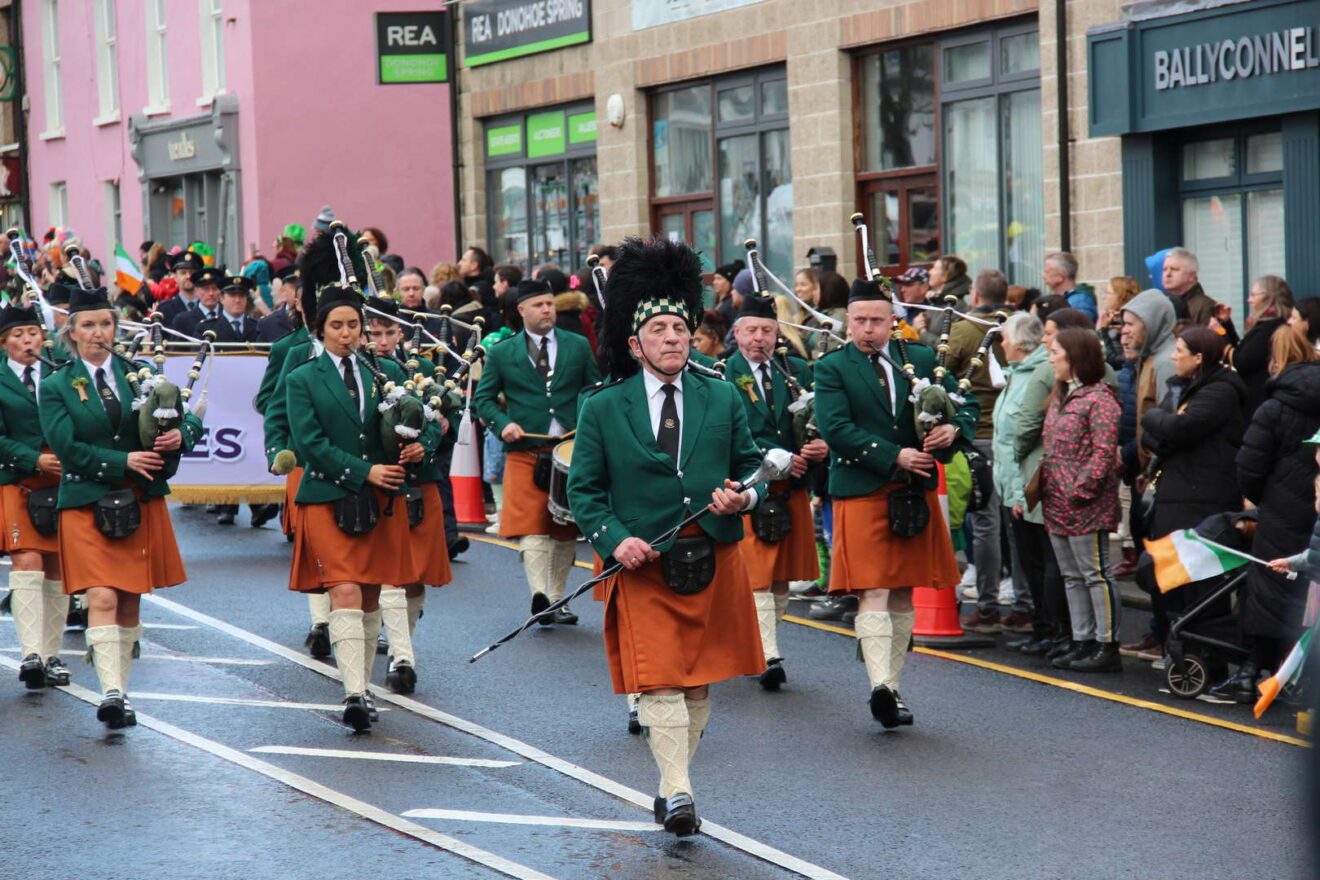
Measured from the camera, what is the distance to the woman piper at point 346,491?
9156mm

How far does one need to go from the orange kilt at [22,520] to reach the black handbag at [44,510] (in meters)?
0.04

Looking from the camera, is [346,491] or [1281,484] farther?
[1281,484]

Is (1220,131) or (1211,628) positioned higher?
(1220,131)

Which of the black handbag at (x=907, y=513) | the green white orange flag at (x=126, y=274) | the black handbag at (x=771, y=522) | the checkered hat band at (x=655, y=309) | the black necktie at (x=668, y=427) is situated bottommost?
the black handbag at (x=771, y=522)

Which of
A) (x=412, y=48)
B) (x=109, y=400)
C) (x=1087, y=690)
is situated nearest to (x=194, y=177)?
(x=412, y=48)

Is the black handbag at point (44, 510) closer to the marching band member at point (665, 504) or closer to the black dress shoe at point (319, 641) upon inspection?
the black dress shoe at point (319, 641)

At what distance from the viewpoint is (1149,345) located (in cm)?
1159

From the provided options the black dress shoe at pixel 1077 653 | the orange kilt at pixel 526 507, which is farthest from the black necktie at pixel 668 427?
the orange kilt at pixel 526 507

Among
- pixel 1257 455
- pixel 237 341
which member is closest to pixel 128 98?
pixel 237 341

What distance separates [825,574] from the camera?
1271 centimetres

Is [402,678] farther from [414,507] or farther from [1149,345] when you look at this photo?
[1149,345]

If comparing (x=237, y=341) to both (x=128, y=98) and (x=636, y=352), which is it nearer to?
(x=636, y=352)

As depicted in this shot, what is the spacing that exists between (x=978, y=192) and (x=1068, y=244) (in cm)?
166

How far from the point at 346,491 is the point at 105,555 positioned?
122cm
